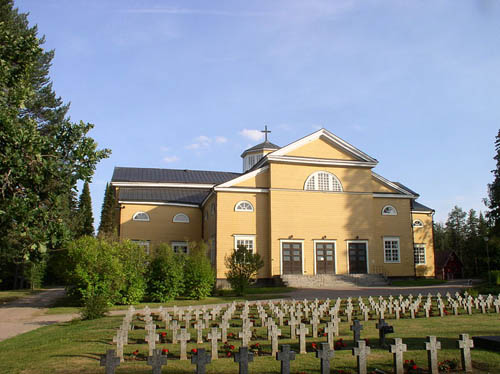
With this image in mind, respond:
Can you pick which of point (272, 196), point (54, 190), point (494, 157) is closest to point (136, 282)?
point (272, 196)

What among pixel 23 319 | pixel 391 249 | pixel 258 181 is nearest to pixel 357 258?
pixel 391 249

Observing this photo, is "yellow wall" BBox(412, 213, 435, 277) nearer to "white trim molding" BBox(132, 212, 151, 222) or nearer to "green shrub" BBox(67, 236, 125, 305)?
"white trim molding" BBox(132, 212, 151, 222)

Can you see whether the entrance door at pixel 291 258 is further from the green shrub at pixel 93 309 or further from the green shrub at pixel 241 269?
the green shrub at pixel 93 309

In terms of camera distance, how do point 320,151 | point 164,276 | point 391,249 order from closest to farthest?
point 164,276 → point 320,151 → point 391,249

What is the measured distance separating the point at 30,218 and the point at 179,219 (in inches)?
1173

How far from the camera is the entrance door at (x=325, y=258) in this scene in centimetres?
3170

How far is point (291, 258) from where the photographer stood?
31.2 metres

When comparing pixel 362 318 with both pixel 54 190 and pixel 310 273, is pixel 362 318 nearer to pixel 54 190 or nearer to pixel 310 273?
pixel 54 190

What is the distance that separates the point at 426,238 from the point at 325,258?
10757 mm

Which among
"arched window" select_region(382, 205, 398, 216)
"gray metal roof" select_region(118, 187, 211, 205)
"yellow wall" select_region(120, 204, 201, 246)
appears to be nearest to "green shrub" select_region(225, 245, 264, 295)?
"yellow wall" select_region(120, 204, 201, 246)

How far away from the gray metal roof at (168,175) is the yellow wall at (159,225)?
5457mm

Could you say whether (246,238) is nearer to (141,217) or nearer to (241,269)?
(241,269)

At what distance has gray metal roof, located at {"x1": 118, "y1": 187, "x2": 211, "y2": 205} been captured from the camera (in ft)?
122

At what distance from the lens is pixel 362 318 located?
46.6ft
